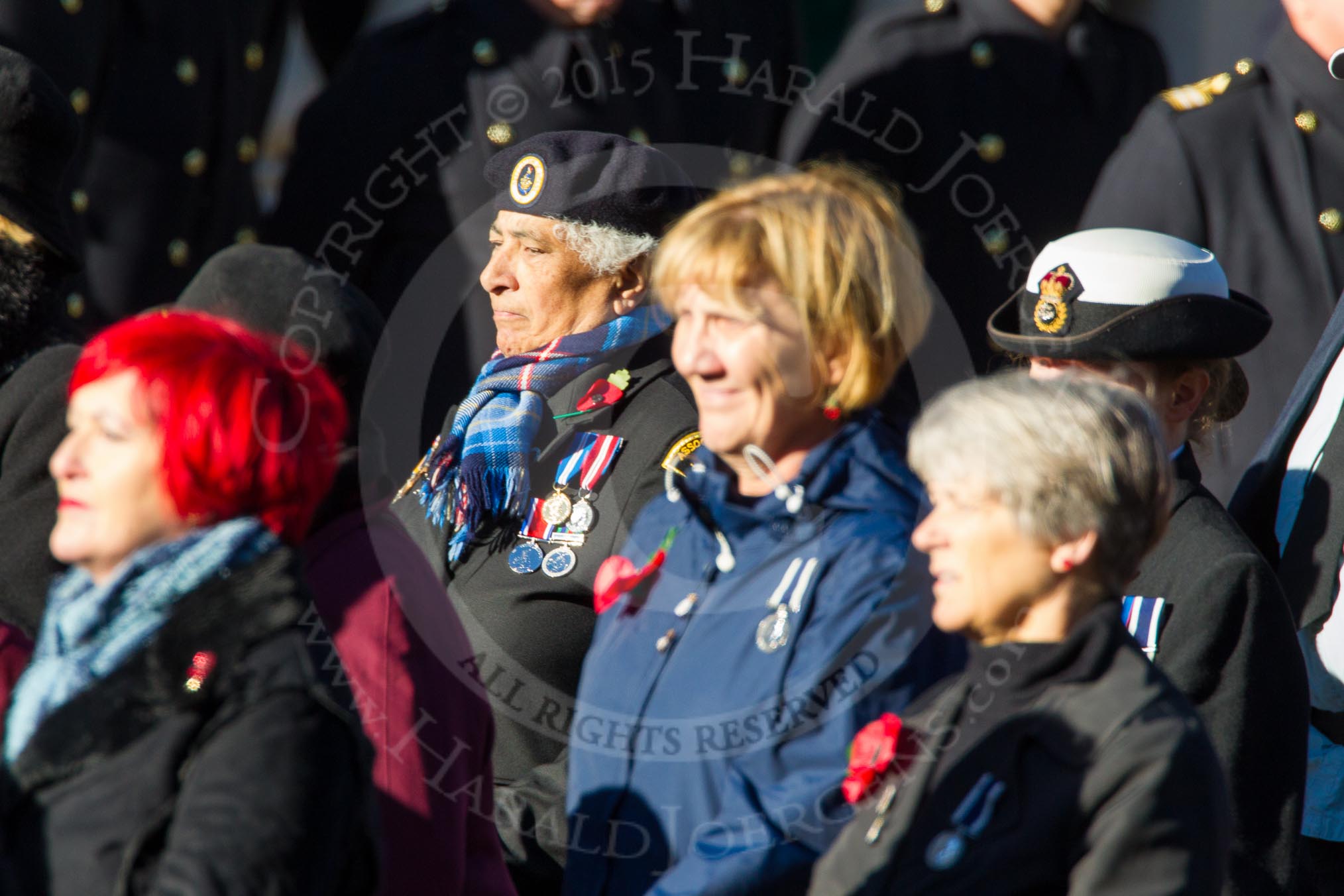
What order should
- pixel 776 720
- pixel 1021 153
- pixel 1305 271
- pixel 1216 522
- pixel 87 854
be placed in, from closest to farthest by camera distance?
pixel 87 854
pixel 776 720
pixel 1216 522
pixel 1305 271
pixel 1021 153

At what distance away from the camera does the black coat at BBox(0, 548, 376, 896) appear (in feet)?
6.31

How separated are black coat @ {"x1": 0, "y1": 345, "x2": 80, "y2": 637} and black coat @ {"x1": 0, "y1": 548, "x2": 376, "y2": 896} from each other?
0.79 metres

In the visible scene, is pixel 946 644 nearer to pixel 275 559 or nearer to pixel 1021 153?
pixel 275 559

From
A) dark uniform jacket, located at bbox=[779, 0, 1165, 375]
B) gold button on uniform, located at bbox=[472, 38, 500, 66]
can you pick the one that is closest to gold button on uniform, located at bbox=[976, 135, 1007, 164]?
dark uniform jacket, located at bbox=[779, 0, 1165, 375]

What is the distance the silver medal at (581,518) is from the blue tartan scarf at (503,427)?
111 millimetres

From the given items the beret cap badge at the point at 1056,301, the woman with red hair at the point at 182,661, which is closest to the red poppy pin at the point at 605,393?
the beret cap badge at the point at 1056,301

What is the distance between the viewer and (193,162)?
186 inches

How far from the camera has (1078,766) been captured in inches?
81.2

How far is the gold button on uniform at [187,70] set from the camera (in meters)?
4.67

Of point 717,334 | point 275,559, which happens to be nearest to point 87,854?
point 275,559

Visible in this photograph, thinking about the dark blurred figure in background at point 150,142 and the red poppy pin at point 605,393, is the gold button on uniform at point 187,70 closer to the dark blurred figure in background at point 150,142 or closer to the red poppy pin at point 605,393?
the dark blurred figure in background at point 150,142

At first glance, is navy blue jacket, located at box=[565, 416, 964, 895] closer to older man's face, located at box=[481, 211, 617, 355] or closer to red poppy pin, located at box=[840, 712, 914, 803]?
red poppy pin, located at box=[840, 712, 914, 803]

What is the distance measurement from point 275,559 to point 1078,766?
1.00 meters

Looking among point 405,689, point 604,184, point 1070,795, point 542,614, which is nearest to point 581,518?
point 542,614
